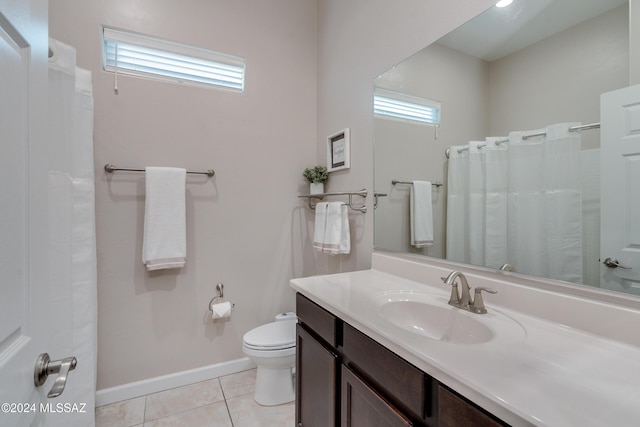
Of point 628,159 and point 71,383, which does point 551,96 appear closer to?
point 628,159

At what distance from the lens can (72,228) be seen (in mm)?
1278

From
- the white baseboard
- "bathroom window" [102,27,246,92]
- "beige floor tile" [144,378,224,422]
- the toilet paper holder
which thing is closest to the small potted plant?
"bathroom window" [102,27,246,92]

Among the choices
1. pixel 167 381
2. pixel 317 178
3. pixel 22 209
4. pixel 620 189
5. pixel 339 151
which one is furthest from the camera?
Result: pixel 317 178

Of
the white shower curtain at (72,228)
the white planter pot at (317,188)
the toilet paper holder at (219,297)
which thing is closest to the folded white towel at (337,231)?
the white planter pot at (317,188)

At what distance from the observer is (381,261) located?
164 cm

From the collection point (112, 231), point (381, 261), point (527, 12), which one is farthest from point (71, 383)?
point (527, 12)

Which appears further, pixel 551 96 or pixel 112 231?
pixel 112 231

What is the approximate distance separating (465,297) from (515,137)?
0.62m

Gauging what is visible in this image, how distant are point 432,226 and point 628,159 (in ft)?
2.32

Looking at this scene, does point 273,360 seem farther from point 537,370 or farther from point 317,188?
point 537,370

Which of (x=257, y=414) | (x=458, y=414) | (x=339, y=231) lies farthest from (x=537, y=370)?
(x=257, y=414)

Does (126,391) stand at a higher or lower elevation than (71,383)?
lower

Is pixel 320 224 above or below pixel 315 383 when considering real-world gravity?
above

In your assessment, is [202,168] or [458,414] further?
[202,168]
